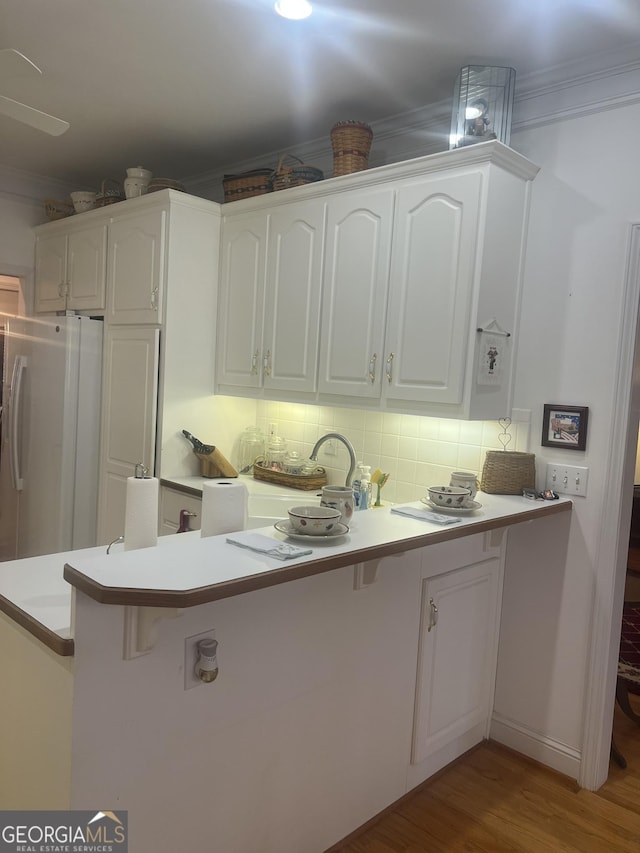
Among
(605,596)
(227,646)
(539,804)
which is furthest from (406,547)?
(539,804)

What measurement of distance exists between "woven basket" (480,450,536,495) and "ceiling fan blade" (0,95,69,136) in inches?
72.2

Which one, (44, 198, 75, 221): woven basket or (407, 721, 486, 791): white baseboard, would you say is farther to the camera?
(44, 198, 75, 221): woven basket

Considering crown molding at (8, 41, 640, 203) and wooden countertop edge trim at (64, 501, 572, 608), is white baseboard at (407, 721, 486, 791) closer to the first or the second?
wooden countertop edge trim at (64, 501, 572, 608)

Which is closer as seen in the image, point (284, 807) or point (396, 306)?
point (284, 807)

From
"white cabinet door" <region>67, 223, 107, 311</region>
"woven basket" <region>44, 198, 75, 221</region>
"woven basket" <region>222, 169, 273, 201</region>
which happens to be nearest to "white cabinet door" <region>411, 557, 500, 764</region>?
"woven basket" <region>222, 169, 273, 201</region>

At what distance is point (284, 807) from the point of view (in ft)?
5.88

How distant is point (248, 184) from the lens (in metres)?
3.14

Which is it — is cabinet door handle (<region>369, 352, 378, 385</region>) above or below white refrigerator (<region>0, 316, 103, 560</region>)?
above

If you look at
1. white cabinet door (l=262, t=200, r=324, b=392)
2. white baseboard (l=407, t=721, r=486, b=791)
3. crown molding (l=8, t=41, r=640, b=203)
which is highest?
crown molding (l=8, t=41, r=640, b=203)

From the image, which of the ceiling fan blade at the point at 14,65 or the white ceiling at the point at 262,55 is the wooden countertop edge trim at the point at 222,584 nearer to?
the ceiling fan blade at the point at 14,65

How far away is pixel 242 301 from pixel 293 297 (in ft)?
1.23

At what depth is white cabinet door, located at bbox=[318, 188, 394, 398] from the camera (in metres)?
2.54

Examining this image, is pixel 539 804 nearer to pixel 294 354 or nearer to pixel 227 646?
pixel 227 646

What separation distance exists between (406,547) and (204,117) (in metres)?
2.32
